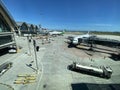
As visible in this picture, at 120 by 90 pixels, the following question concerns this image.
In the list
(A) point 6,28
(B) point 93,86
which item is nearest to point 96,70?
(B) point 93,86

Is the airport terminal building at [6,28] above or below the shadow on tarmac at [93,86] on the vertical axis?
above

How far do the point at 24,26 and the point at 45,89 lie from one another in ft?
311

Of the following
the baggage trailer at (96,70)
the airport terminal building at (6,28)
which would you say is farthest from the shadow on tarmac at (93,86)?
the airport terminal building at (6,28)

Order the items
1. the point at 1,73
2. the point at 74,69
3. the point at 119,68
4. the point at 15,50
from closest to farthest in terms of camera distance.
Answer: the point at 1,73, the point at 74,69, the point at 119,68, the point at 15,50

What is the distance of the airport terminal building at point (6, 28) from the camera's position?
1295 inches

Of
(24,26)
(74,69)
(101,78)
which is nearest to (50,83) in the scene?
(74,69)

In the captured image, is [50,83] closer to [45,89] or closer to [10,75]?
[45,89]

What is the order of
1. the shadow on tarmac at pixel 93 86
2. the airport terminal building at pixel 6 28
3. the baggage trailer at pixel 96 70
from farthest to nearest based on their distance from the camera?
the airport terminal building at pixel 6 28 → the baggage trailer at pixel 96 70 → the shadow on tarmac at pixel 93 86

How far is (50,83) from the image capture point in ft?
59.4

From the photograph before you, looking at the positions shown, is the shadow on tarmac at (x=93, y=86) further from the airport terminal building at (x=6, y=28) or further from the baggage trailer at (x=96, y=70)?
the airport terminal building at (x=6, y=28)

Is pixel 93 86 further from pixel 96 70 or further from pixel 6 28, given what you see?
pixel 6 28

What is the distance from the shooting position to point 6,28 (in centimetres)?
3659

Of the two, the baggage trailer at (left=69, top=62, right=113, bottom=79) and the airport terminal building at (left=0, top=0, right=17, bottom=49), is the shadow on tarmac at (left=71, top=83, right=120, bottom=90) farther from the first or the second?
the airport terminal building at (left=0, top=0, right=17, bottom=49)

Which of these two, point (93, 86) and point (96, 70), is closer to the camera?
point (93, 86)
